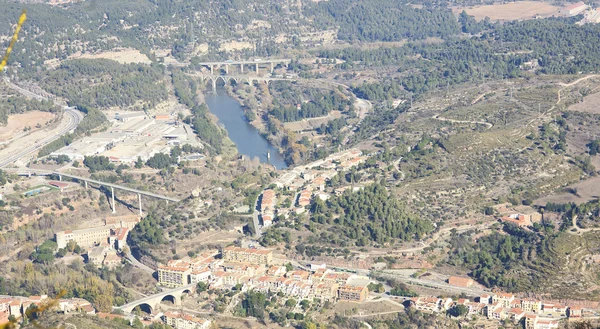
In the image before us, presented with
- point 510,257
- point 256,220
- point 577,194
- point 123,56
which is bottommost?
point 123,56

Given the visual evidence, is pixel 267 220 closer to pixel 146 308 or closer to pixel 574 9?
pixel 146 308

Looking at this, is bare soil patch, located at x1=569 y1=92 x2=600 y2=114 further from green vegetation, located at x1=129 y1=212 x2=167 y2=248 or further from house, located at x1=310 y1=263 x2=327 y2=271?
green vegetation, located at x1=129 y1=212 x2=167 y2=248

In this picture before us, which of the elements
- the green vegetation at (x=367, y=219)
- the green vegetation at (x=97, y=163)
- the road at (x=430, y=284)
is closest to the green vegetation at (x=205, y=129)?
the green vegetation at (x=97, y=163)

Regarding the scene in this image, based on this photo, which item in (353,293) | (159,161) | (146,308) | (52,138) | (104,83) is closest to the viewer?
(353,293)

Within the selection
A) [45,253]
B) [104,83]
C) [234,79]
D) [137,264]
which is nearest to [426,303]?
[137,264]

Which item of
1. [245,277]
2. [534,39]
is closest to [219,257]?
[245,277]

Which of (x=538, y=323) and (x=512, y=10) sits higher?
(x=538, y=323)

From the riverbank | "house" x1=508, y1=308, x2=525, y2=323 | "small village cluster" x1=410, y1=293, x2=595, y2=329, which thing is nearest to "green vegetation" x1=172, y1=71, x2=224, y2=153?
the riverbank
